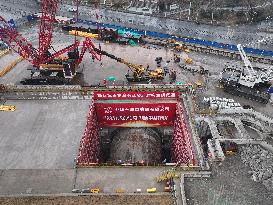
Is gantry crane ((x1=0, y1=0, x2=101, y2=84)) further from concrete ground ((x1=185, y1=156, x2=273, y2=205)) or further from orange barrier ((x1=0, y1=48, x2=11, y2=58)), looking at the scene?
concrete ground ((x1=185, y1=156, x2=273, y2=205))

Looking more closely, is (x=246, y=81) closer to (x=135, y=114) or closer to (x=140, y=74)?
(x=140, y=74)

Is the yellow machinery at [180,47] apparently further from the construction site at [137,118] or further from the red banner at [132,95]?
the red banner at [132,95]

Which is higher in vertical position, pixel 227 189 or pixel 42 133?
pixel 42 133

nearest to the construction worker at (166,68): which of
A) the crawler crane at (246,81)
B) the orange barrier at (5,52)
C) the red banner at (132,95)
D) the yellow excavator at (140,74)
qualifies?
the yellow excavator at (140,74)

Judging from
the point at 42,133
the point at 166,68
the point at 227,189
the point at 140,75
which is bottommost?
the point at 227,189

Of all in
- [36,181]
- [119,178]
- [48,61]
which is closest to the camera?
[36,181]

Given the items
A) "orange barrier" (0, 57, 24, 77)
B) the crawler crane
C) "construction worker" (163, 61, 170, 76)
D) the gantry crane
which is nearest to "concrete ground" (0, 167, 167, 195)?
the crawler crane

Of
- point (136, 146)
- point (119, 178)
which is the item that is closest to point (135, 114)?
point (136, 146)
